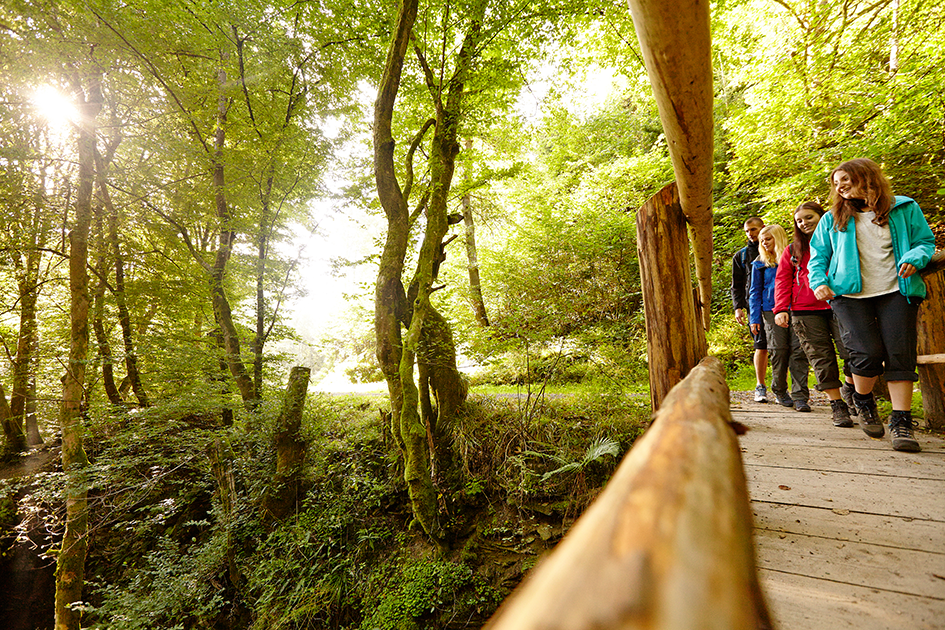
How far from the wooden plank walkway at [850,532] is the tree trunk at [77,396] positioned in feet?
24.9

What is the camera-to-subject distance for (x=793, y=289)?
10.5 ft

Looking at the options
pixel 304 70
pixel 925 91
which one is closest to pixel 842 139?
pixel 925 91

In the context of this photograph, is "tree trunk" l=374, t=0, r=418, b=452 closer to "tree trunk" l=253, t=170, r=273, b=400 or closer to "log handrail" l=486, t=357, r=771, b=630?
"tree trunk" l=253, t=170, r=273, b=400

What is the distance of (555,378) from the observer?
6.32 metres

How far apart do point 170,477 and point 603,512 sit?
8953mm

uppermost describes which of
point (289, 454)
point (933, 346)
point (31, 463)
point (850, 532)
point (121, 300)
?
point (121, 300)

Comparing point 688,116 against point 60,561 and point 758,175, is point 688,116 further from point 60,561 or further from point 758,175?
point 60,561

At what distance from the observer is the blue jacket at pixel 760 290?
3.80m

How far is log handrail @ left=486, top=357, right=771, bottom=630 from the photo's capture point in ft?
0.83

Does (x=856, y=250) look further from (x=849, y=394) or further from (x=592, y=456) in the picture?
(x=592, y=456)

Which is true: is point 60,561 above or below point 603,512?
below

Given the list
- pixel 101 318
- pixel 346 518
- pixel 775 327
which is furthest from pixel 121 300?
pixel 775 327

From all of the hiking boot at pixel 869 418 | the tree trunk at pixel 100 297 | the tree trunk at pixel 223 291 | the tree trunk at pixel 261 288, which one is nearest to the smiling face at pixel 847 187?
the hiking boot at pixel 869 418

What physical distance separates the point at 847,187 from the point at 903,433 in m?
1.70
